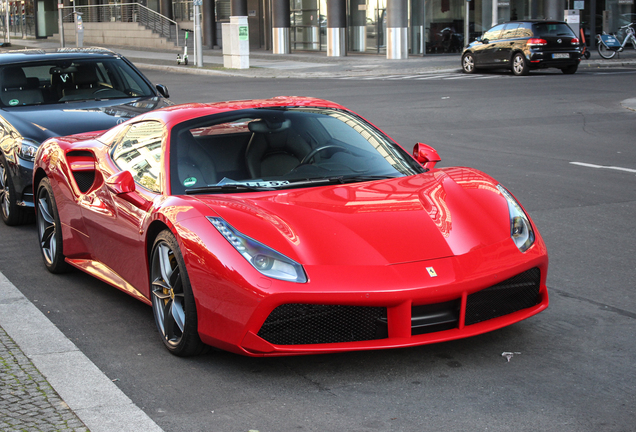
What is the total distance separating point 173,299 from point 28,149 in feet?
13.2

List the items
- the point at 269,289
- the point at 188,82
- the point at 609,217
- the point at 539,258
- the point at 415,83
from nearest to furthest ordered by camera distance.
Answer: the point at 269,289
the point at 539,258
the point at 609,217
the point at 415,83
the point at 188,82

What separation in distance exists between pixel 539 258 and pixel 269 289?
1493 mm

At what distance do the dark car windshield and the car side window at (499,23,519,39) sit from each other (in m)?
19.2

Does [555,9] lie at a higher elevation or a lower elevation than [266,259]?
higher

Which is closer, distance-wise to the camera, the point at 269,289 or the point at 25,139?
the point at 269,289

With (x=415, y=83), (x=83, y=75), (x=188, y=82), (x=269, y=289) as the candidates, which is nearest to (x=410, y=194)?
(x=269, y=289)

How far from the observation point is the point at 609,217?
25.4 feet

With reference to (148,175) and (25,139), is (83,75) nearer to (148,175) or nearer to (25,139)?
(25,139)

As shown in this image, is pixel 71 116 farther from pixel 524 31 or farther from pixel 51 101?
pixel 524 31

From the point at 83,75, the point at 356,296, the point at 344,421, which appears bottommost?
the point at 344,421

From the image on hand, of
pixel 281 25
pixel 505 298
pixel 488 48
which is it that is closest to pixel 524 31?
pixel 488 48

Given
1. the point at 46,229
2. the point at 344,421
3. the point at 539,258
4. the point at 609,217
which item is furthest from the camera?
the point at 609,217

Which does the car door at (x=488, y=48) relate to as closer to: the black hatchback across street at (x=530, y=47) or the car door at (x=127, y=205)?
the black hatchback across street at (x=530, y=47)

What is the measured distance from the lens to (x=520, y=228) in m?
4.68
